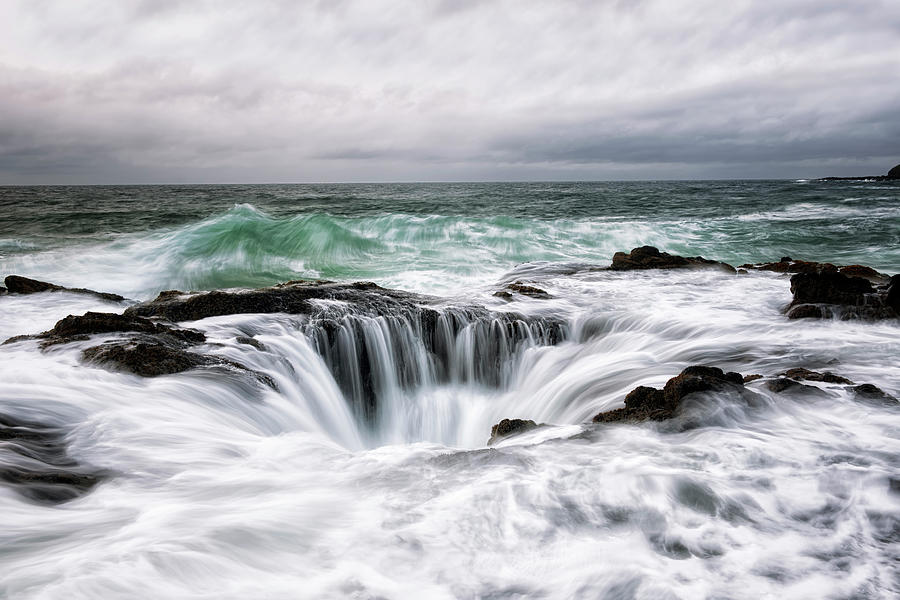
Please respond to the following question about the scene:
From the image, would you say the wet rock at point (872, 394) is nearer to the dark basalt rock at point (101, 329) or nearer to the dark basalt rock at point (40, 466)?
the dark basalt rock at point (40, 466)

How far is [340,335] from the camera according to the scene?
5.51 meters

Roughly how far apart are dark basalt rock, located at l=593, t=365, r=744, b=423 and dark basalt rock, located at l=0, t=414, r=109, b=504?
2.97m

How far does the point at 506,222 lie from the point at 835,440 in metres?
18.0

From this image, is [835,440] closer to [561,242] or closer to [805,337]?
[805,337]

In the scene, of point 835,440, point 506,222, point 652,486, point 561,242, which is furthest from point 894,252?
point 652,486

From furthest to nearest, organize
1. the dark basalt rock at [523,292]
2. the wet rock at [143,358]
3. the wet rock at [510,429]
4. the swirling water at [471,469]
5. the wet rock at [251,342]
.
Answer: the dark basalt rock at [523,292]
the wet rock at [251,342]
the wet rock at [143,358]
the wet rock at [510,429]
the swirling water at [471,469]

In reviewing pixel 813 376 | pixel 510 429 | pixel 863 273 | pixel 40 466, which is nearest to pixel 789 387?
pixel 813 376

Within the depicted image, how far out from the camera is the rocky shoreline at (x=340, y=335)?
3.05m

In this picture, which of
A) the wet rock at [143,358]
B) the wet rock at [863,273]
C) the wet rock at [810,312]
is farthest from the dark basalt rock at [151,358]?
the wet rock at [863,273]

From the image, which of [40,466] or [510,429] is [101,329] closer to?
[40,466]

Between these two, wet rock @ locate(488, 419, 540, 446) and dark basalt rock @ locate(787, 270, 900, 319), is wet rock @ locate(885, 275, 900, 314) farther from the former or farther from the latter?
wet rock @ locate(488, 419, 540, 446)

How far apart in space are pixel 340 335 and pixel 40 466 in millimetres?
2945

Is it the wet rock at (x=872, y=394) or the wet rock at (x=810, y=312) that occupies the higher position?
the wet rock at (x=810, y=312)

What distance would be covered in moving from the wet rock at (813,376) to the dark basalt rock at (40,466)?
467 centimetres
